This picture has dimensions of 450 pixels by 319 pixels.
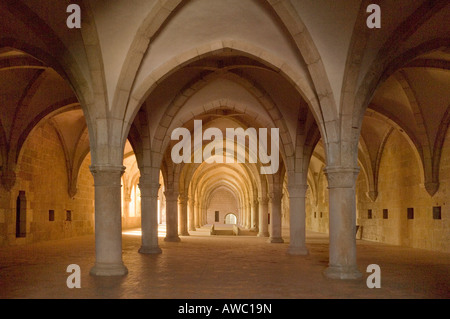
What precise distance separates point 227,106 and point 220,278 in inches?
→ 281

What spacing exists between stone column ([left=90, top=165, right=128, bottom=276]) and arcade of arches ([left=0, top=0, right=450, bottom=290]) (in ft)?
0.09

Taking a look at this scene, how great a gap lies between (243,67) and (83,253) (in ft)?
23.8

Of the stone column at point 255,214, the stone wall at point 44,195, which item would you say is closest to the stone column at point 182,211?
the stone wall at point 44,195

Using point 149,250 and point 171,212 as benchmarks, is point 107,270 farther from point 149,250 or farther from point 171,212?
point 171,212

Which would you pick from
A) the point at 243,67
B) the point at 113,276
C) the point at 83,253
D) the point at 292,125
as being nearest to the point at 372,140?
the point at 292,125

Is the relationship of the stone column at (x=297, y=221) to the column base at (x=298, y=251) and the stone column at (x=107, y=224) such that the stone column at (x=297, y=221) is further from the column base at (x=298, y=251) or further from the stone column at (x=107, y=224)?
the stone column at (x=107, y=224)

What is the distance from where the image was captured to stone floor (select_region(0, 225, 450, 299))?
677 cm

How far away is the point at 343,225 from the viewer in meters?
8.38

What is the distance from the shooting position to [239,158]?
25875 millimetres

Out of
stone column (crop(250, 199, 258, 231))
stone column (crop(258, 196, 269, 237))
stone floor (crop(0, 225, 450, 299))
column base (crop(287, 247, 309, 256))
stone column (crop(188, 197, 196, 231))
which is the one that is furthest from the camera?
stone column (crop(188, 197, 196, 231))

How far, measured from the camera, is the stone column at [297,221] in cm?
1303

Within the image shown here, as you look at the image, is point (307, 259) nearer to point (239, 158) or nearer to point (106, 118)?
point (106, 118)

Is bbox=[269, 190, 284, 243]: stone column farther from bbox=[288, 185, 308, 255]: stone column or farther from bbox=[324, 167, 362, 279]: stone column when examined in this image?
bbox=[324, 167, 362, 279]: stone column

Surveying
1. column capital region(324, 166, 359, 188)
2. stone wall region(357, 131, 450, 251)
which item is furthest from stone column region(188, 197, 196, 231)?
column capital region(324, 166, 359, 188)
